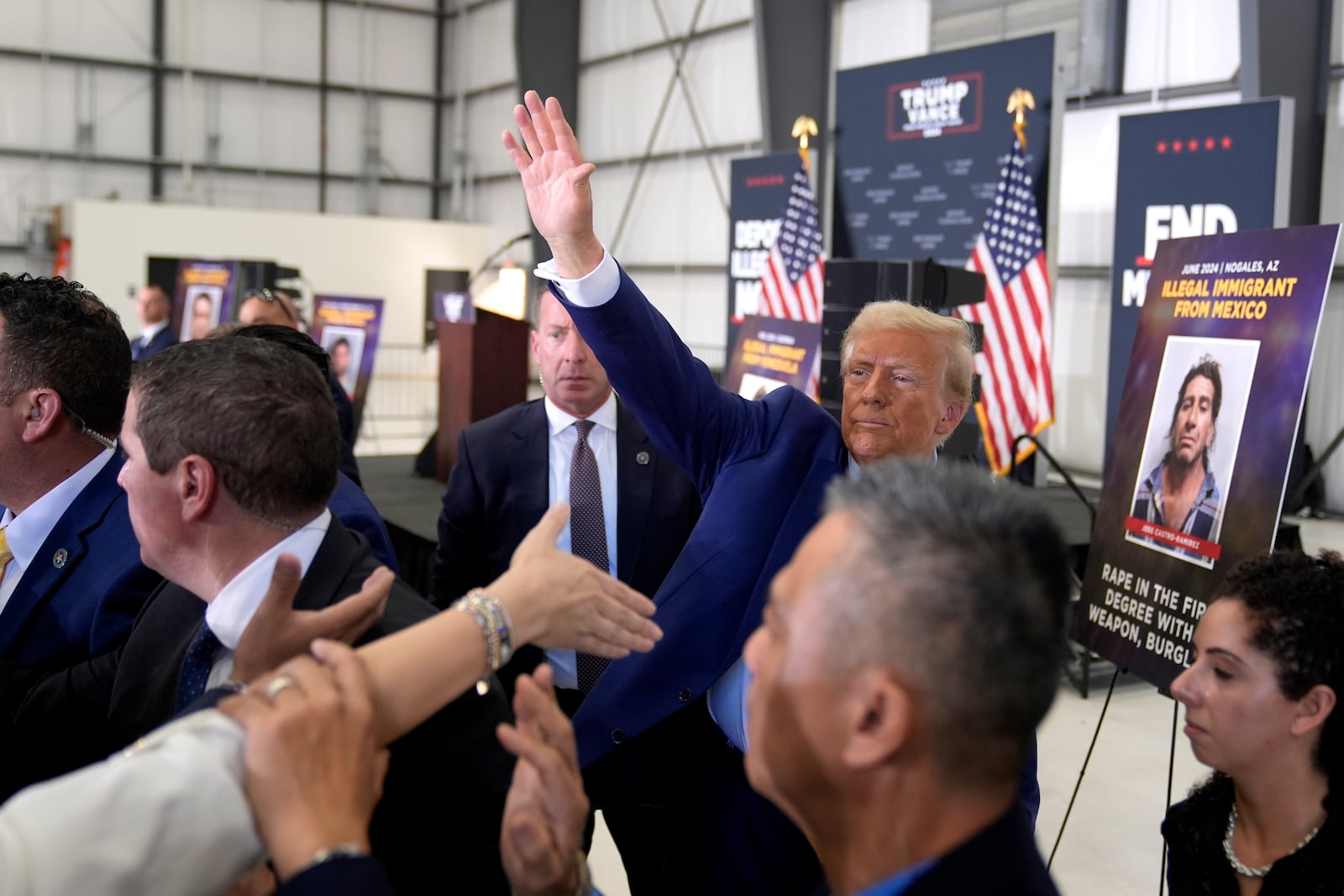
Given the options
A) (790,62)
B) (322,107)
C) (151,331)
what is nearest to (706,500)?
(151,331)

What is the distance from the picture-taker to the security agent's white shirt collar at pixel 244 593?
130 cm

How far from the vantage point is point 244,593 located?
1312 mm

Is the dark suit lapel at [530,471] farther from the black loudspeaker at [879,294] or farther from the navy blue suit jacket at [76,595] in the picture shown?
the black loudspeaker at [879,294]

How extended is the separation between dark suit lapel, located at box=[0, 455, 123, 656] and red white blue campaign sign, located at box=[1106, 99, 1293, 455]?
16.9ft

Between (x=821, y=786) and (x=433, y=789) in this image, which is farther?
(x=433, y=789)

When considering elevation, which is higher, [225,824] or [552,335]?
Answer: [552,335]

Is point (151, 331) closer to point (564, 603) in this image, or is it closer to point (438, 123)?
point (564, 603)

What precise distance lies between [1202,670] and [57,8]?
1880 centimetres

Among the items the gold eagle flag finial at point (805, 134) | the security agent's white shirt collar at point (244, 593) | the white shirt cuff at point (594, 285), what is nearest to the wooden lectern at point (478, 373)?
the gold eagle flag finial at point (805, 134)

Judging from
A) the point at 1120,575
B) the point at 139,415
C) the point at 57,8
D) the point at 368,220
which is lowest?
the point at 1120,575

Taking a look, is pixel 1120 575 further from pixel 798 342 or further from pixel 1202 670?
pixel 798 342

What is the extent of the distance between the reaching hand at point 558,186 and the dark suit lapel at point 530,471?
48.9 inches

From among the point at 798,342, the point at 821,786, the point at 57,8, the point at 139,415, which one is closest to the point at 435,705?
the point at 821,786

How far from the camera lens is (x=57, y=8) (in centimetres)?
1666
